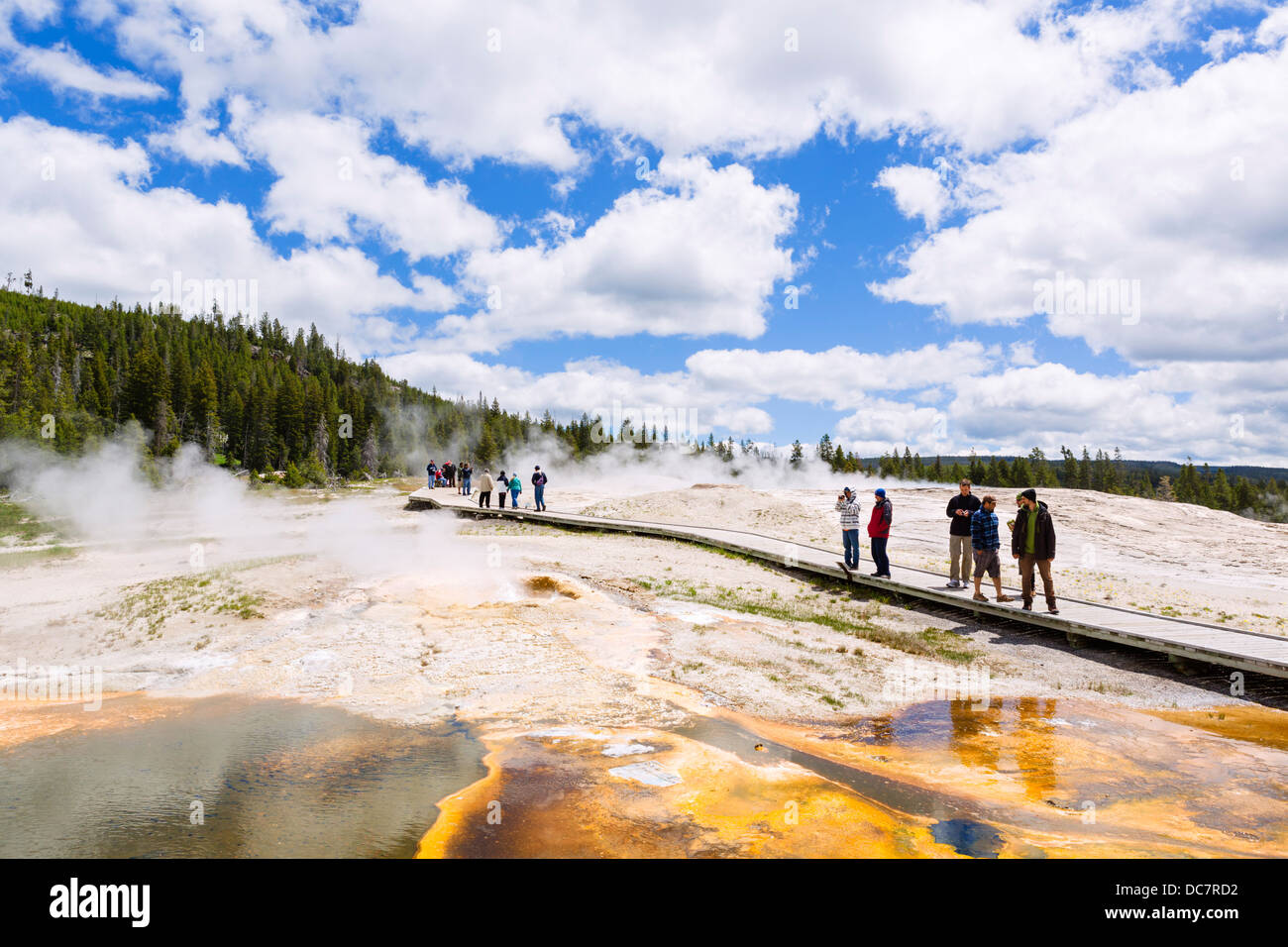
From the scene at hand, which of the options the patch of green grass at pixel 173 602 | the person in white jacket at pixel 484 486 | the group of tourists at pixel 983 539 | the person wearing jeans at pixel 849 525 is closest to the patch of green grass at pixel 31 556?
the patch of green grass at pixel 173 602

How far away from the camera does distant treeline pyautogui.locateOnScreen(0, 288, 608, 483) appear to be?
70.6 m

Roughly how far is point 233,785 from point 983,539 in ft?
39.0

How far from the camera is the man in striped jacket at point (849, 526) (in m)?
15.8

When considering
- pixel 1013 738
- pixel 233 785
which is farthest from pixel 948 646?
pixel 233 785

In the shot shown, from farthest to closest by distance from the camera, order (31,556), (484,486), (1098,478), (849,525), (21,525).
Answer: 1. (1098,478)
2. (21,525)
3. (484,486)
4. (31,556)
5. (849,525)

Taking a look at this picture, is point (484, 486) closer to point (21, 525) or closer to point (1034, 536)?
point (21, 525)

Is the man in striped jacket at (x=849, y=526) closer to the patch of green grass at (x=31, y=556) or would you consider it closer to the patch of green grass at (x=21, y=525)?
the patch of green grass at (x=31, y=556)

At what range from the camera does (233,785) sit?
248 inches

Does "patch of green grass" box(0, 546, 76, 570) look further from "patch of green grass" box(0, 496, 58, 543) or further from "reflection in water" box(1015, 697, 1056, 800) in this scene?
"reflection in water" box(1015, 697, 1056, 800)

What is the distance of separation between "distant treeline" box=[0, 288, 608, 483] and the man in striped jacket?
200ft

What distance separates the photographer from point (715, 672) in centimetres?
982

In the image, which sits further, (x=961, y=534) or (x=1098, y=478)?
(x=1098, y=478)
